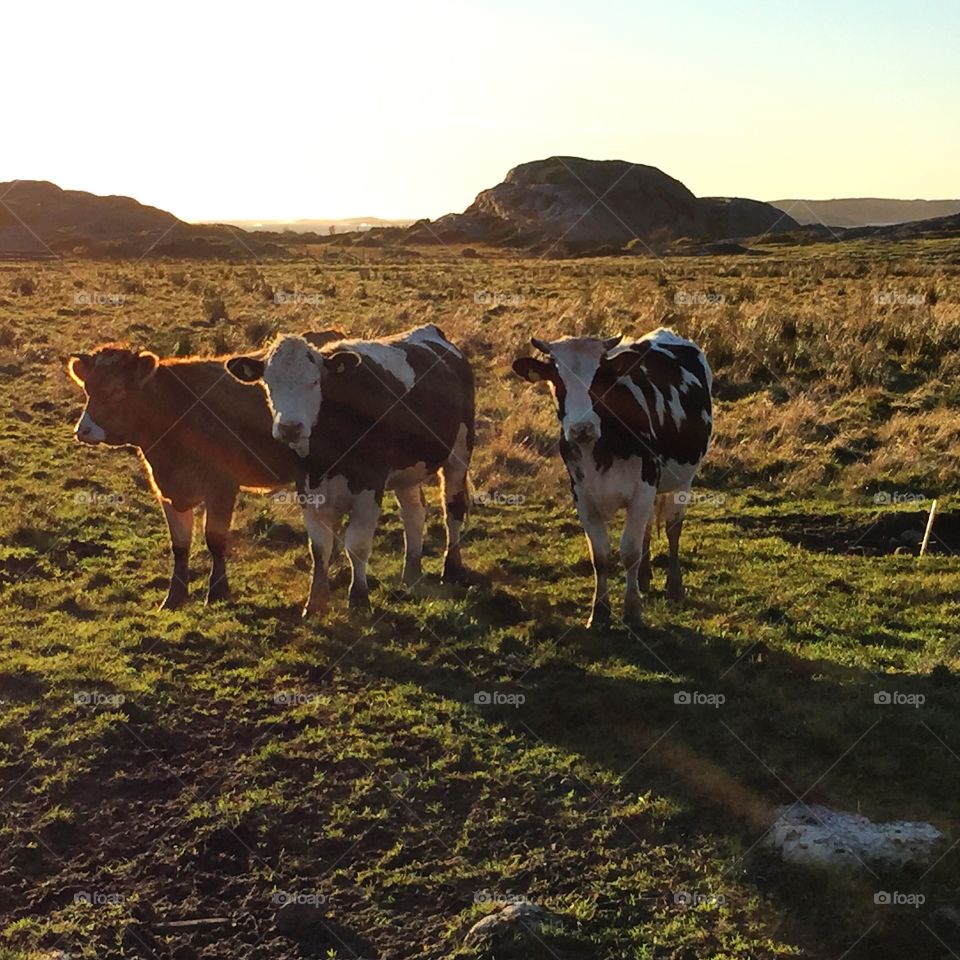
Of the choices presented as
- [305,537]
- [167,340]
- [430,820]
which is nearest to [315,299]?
[167,340]

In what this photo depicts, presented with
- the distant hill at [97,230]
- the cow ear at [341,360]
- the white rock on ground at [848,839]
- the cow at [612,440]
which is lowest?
the white rock on ground at [848,839]

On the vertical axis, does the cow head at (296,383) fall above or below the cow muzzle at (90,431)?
above

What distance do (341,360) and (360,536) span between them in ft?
4.88

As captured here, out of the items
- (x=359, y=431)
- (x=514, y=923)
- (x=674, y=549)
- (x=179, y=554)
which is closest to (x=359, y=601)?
(x=359, y=431)

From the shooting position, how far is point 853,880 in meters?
5.34

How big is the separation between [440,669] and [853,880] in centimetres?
356

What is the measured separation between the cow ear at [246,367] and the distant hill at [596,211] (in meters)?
78.7

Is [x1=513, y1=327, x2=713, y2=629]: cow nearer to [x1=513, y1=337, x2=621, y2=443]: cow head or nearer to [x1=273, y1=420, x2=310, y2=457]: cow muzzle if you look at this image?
[x1=513, y1=337, x2=621, y2=443]: cow head

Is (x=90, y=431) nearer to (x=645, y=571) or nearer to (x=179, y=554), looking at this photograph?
(x=179, y=554)

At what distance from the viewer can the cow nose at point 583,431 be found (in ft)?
26.6

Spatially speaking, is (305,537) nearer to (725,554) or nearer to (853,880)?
(725,554)

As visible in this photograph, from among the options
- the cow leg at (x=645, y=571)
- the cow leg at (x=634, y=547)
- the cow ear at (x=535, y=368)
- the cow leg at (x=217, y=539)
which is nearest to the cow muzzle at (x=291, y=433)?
the cow leg at (x=217, y=539)

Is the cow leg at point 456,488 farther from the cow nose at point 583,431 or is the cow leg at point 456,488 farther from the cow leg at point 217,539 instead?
the cow nose at point 583,431

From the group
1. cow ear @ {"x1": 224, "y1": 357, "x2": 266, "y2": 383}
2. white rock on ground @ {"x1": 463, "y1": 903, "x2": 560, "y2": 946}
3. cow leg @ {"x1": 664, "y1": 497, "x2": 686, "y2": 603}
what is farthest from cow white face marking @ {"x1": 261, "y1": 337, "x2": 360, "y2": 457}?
white rock on ground @ {"x1": 463, "y1": 903, "x2": 560, "y2": 946}
